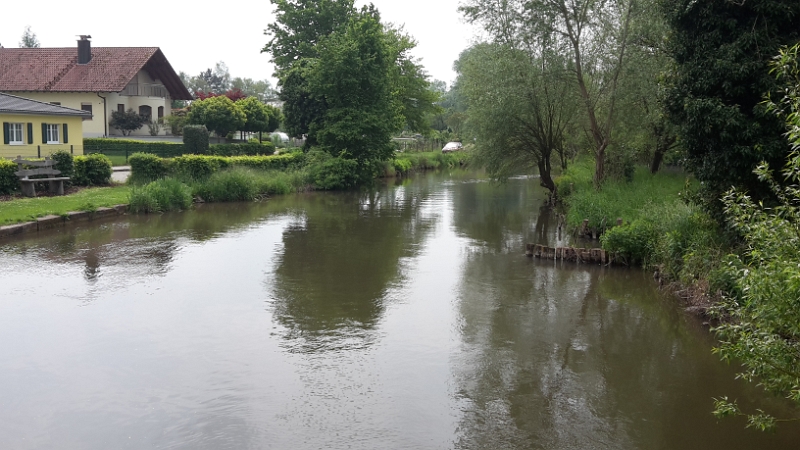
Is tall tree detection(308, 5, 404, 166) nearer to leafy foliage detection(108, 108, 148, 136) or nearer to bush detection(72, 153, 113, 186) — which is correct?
bush detection(72, 153, 113, 186)

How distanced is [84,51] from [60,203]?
92.1 ft

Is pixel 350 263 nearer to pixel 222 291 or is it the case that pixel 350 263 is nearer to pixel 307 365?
pixel 222 291

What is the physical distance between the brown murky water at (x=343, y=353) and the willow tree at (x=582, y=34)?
278 inches

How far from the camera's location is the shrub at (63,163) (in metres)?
24.3

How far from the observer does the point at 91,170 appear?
26109 millimetres

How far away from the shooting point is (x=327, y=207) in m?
27.2

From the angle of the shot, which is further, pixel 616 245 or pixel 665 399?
pixel 616 245

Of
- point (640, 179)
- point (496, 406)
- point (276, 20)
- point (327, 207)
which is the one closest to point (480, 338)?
point (496, 406)

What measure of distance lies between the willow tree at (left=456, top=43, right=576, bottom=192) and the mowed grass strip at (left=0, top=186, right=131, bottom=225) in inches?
497

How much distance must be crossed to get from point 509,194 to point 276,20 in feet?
74.8

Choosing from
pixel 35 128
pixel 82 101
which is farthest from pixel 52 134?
pixel 82 101

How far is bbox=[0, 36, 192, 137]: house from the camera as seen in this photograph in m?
44.0

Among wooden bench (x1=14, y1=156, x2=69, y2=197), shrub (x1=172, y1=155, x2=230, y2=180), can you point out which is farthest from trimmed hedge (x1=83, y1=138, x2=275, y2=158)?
wooden bench (x1=14, y1=156, x2=69, y2=197)

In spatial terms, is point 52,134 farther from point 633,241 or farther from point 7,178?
point 633,241
